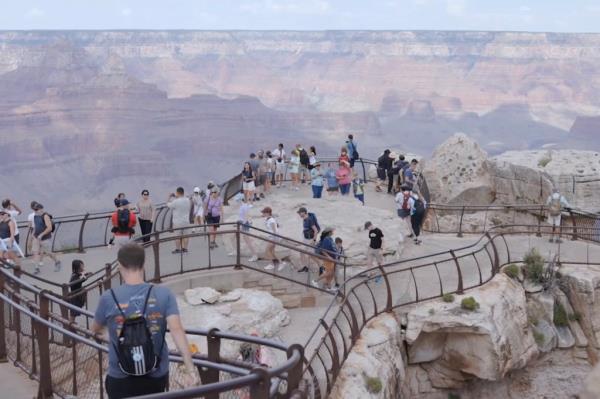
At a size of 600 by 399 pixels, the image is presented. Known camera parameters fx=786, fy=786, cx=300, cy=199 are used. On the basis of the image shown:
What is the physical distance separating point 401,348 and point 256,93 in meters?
126

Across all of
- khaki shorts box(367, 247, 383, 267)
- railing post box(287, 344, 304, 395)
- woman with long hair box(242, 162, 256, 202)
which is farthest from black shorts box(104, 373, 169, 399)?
woman with long hair box(242, 162, 256, 202)

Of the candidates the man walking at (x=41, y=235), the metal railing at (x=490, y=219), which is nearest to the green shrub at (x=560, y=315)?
the metal railing at (x=490, y=219)

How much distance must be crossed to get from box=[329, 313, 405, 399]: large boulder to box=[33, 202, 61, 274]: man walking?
6.34 m

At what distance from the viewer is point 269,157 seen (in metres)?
22.4

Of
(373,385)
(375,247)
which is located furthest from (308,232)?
(373,385)

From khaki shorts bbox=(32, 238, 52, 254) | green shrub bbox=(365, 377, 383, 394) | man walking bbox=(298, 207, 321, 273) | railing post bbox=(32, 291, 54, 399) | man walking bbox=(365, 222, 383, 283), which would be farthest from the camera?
khaki shorts bbox=(32, 238, 52, 254)

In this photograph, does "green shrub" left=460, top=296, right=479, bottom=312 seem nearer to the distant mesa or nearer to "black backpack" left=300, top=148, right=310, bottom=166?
"black backpack" left=300, top=148, right=310, bottom=166

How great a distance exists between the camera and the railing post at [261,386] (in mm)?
4746

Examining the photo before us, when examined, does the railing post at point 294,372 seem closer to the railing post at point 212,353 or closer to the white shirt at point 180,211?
the railing post at point 212,353

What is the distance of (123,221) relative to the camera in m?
14.0

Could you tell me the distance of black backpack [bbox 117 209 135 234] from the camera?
14.0 m

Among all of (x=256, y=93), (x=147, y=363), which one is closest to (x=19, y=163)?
(x=256, y=93)

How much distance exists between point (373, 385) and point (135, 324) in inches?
276

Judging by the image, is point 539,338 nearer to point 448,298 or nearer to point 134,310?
point 448,298
